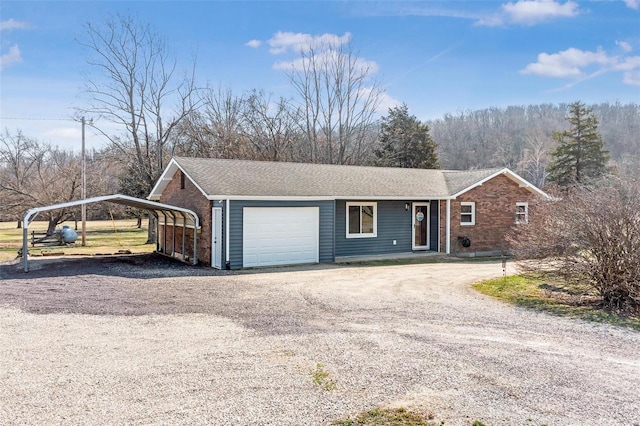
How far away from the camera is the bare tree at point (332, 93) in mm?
37844

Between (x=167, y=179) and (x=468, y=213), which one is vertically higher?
(x=167, y=179)

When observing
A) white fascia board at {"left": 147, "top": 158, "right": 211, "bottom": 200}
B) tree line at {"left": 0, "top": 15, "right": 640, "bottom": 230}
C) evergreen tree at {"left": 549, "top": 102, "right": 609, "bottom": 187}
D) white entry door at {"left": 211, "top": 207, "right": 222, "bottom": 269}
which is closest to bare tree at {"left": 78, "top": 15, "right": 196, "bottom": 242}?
tree line at {"left": 0, "top": 15, "right": 640, "bottom": 230}

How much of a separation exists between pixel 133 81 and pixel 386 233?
63.1ft

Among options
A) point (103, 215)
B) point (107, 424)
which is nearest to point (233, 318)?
point (107, 424)

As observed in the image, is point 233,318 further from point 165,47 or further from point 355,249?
point 165,47

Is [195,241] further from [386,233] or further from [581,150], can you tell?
[581,150]

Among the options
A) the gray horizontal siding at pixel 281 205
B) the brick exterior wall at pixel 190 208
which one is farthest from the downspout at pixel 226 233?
the brick exterior wall at pixel 190 208

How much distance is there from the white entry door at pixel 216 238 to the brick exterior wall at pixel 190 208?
0.55 feet

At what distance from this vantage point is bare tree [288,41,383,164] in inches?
1490

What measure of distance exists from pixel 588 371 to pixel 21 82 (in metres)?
27.6

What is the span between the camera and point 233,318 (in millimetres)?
7906

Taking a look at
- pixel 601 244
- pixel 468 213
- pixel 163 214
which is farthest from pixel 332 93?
pixel 601 244

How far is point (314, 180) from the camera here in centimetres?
1736

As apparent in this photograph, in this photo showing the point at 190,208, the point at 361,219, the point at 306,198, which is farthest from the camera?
the point at 361,219
